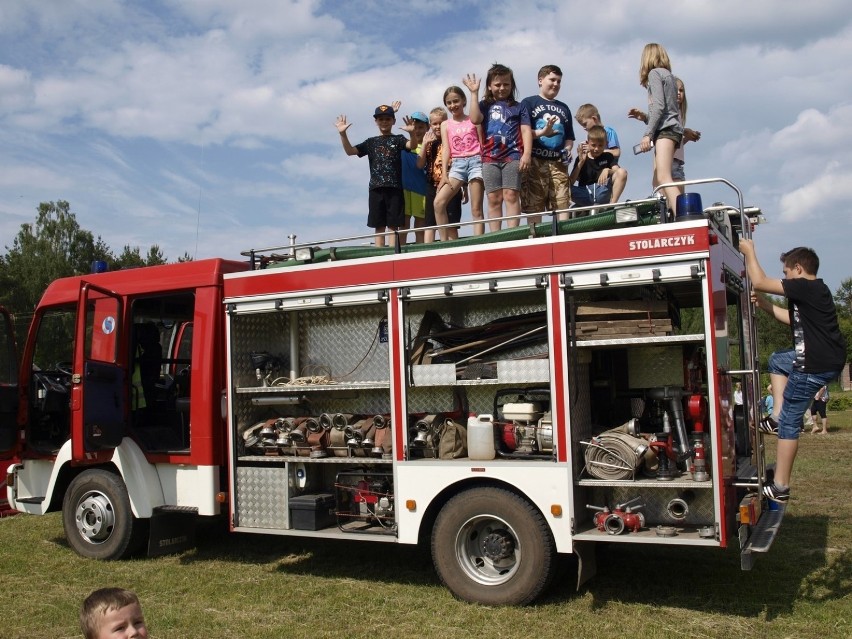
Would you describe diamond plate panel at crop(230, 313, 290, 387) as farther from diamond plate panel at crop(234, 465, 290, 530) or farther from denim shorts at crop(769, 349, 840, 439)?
denim shorts at crop(769, 349, 840, 439)

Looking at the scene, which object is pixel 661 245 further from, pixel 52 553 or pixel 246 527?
pixel 52 553

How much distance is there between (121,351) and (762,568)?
19.6 ft

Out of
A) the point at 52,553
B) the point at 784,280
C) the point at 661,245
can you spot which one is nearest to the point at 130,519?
the point at 52,553

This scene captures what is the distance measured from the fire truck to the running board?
0.07 ft

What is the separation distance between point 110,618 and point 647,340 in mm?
4001

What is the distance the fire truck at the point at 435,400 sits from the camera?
5.75m

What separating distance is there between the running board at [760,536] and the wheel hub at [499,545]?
62.1 inches

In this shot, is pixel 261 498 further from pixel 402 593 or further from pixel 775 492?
pixel 775 492

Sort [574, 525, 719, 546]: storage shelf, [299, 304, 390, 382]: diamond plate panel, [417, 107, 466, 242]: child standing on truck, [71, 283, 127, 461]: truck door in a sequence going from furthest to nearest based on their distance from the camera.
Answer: [417, 107, 466, 242]: child standing on truck → [71, 283, 127, 461]: truck door → [299, 304, 390, 382]: diamond plate panel → [574, 525, 719, 546]: storage shelf

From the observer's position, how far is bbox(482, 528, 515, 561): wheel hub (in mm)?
6113

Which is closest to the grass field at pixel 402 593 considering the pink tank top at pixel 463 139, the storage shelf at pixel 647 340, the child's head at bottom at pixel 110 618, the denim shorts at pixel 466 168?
the storage shelf at pixel 647 340

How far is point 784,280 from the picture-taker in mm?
5980

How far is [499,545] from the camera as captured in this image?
6.11 meters

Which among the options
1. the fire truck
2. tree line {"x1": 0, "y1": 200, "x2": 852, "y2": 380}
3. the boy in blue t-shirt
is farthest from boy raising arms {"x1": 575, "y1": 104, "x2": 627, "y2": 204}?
tree line {"x1": 0, "y1": 200, "x2": 852, "y2": 380}
